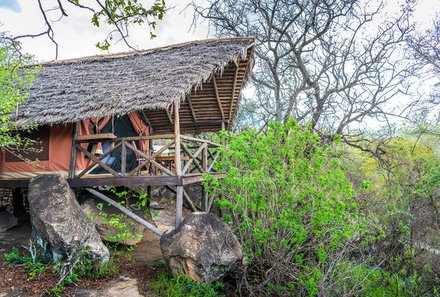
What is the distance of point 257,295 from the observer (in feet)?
15.0

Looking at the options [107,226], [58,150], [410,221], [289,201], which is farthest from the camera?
[58,150]

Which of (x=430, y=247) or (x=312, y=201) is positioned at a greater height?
(x=312, y=201)

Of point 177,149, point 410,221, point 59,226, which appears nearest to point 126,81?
point 177,149

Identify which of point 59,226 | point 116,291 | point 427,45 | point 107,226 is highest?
point 427,45

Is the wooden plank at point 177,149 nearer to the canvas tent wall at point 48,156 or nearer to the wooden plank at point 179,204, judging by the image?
the wooden plank at point 179,204

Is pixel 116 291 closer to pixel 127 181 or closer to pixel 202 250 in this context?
pixel 202 250

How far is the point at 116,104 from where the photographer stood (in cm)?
554

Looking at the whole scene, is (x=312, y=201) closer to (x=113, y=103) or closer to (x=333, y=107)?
(x=113, y=103)

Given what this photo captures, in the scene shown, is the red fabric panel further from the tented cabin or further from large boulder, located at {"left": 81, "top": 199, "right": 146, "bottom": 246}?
large boulder, located at {"left": 81, "top": 199, "right": 146, "bottom": 246}

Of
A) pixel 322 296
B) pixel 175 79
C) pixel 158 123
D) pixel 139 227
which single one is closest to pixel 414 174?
pixel 322 296

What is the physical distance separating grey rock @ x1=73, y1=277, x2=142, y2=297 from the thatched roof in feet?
8.76

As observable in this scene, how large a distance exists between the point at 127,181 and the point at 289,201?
10.0 ft

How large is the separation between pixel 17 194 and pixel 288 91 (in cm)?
830

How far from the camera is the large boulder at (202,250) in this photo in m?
4.52
